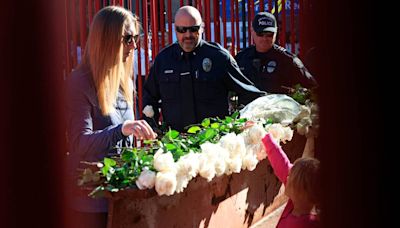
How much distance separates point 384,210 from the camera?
41.3 inches

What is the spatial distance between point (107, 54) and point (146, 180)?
0.64m

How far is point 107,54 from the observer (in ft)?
7.87

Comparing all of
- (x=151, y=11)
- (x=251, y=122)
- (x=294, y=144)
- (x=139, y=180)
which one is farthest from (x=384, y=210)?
(x=151, y=11)

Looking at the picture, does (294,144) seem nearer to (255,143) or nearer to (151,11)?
(255,143)

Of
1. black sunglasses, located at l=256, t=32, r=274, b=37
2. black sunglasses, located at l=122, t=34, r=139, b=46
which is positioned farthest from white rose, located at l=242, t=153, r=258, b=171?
black sunglasses, located at l=256, t=32, r=274, b=37

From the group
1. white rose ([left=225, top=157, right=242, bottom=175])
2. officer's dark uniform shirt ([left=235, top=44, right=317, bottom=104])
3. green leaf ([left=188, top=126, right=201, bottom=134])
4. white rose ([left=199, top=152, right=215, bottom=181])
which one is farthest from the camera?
officer's dark uniform shirt ([left=235, top=44, right=317, bottom=104])

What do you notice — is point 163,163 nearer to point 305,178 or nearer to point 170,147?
point 170,147

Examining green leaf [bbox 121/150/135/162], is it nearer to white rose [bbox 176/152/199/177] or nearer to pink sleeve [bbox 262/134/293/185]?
white rose [bbox 176/152/199/177]

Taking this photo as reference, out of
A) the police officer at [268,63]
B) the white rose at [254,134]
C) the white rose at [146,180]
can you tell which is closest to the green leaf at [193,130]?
the white rose at [254,134]

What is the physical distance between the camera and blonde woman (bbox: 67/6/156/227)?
227 cm

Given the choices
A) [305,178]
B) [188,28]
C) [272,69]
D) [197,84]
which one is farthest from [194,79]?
[305,178]

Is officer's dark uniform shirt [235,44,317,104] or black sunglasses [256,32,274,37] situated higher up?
black sunglasses [256,32,274,37]

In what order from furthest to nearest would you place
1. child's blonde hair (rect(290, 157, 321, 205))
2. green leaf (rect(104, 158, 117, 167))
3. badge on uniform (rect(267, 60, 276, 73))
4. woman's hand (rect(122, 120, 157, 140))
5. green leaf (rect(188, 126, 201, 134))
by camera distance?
badge on uniform (rect(267, 60, 276, 73))
green leaf (rect(188, 126, 201, 134))
woman's hand (rect(122, 120, 157, 140))
green leaf (rect(104, 158, 117, 167))
child's blonde hair (rect(290, 157, 321, 205))

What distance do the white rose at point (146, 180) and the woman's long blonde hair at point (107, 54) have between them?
501 millimetres
